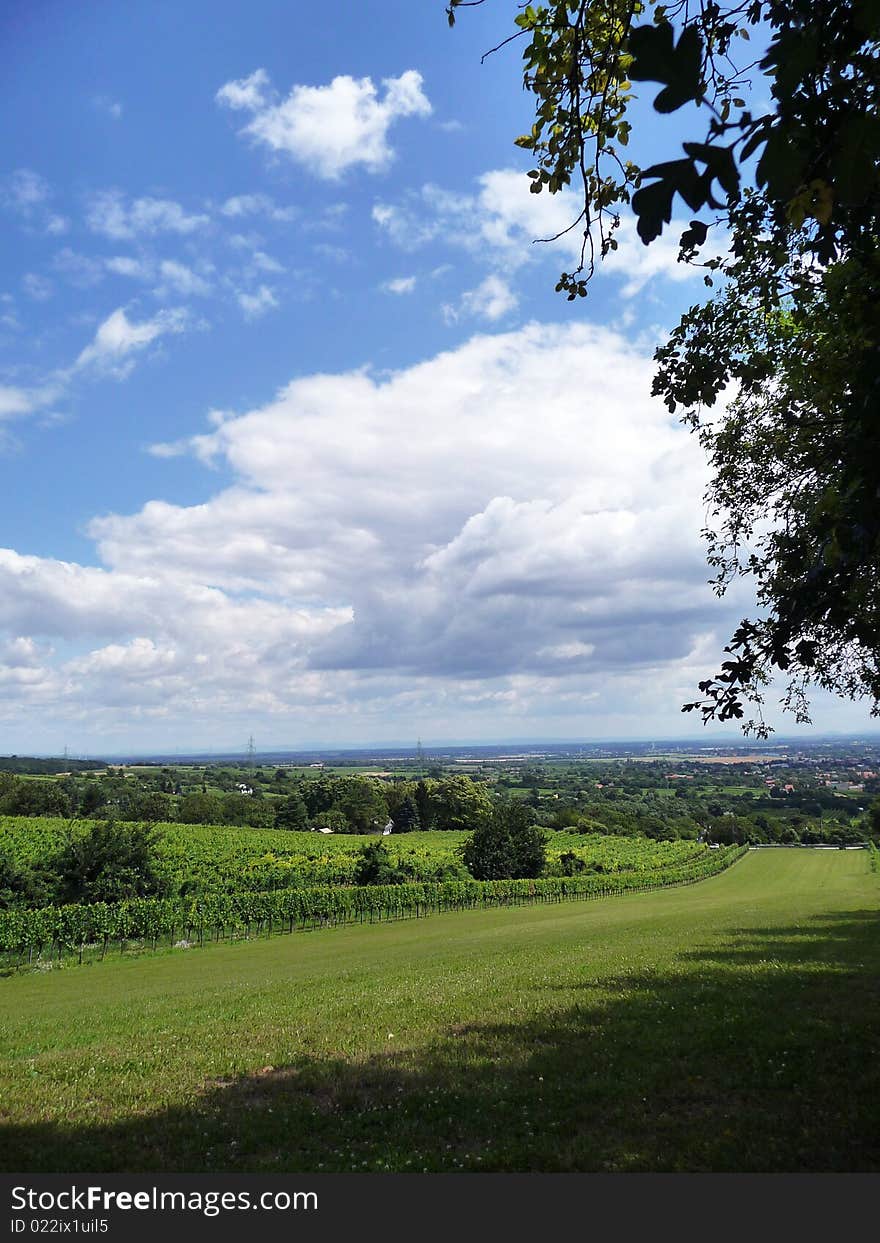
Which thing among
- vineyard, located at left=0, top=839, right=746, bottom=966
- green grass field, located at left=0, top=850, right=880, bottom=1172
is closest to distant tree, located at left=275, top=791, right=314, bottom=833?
vineyard, located at left=0, top=839, right=746, bottom=966

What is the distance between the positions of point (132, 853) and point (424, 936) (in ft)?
98.7

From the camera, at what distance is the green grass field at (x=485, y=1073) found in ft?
18.1

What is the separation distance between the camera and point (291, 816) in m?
124

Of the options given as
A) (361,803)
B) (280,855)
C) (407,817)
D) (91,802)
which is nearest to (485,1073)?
(280,855)

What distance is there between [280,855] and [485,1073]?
73927mm

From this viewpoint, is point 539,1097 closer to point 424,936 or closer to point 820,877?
point 424,936

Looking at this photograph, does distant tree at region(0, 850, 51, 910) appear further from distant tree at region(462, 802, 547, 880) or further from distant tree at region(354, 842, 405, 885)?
distant tree at region(462, 802, 547, 880)

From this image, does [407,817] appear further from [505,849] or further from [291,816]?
[505,849]

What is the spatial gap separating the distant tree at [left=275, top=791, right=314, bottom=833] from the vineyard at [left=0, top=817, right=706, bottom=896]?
25344mm

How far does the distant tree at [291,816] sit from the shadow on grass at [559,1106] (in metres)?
119

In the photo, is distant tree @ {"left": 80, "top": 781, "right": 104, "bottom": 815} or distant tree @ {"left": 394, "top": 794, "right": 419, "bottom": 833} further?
distant tree @ {"left": 394, "top": 794, "right": 419, "bottom": 833}

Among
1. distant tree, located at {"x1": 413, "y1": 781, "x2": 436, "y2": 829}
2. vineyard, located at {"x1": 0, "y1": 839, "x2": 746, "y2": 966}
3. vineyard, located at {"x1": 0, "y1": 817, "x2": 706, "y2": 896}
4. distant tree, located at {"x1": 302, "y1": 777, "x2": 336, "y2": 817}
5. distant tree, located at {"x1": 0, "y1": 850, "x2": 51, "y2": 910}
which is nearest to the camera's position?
vineyard, located at {"x1": 0, "y1": 839, "x2": 746, "y2": 966}

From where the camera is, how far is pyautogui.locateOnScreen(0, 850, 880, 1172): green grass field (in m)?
5.51

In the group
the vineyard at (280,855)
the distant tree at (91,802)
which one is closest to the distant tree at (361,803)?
the vineyard at (280,855)
